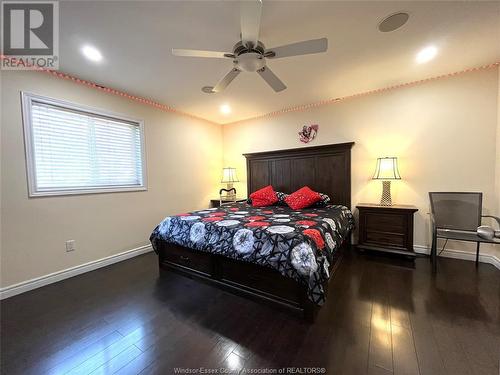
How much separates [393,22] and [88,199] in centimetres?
394

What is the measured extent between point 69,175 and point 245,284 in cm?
261

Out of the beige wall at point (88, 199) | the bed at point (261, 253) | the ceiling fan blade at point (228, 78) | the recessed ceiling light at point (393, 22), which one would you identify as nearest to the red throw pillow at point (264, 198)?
the bed at point (261, 253)

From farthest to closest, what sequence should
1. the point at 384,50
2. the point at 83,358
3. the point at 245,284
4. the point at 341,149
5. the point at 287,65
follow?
1. the point at 341,149
2. the point at 287,65
3. the point at 384,50
4. the point at 245,284
5. the point at 83,358

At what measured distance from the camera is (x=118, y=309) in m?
1.90

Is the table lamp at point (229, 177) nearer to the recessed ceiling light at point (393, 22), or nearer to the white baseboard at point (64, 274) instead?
the white baseboard at point (64, 274)

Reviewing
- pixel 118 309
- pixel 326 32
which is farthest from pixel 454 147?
pixel 118 309

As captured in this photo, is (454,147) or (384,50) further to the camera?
(454,147)

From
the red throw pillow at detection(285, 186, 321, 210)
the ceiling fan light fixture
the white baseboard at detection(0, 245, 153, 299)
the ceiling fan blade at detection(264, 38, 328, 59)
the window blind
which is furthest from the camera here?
the red throw pillow at detection(285, 186, 321, 210)

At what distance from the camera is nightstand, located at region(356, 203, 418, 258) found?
2773mm

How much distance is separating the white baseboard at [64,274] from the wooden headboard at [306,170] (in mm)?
2514

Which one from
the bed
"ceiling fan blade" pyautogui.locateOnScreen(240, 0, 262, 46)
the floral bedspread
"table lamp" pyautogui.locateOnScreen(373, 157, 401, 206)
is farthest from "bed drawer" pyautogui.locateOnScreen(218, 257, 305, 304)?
"table lamp" pyautogui.locateOnScreen(373, 157, 401, 206)

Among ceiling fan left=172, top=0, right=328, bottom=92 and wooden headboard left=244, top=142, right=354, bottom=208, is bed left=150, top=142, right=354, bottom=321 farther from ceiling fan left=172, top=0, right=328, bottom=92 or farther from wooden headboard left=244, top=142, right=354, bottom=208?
ceiling fan left=172, top=0, right=328, bottom=92

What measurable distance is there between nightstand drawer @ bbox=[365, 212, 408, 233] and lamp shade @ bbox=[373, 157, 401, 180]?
0.55m

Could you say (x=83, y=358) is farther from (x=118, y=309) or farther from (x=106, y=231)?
(x=106, y=231)
